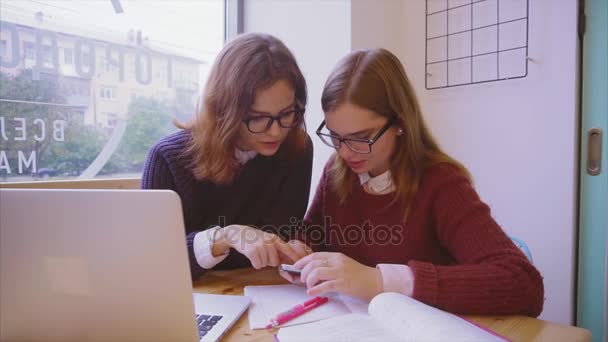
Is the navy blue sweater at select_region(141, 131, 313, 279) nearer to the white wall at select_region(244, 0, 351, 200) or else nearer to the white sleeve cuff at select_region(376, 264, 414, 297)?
the white sleeve cuff at select_region(376, 264, 414, 297)

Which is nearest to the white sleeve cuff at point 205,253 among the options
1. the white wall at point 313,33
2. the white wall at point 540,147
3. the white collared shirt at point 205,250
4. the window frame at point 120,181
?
the white collared shirt at point 205,250

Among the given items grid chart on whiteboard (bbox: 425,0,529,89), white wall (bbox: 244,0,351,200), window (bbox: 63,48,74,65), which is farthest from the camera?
white wall (bbox: 244,0,351,200)

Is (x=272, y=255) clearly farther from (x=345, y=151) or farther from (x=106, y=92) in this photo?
(x=106, y=92)

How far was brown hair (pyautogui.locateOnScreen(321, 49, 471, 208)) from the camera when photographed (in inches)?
35.6

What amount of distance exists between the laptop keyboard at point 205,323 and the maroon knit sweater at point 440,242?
1.13 feet

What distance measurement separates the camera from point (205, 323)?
0.60 meters

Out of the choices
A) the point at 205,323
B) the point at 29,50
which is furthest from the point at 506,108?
the point at 29,50

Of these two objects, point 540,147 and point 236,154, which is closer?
point 236,154

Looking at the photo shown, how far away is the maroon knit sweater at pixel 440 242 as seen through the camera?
26.2 inches

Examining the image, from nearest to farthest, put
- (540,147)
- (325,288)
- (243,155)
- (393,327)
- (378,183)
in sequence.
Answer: (393,327) → (325,288) → (378,183) → (243,155) → (540,147)

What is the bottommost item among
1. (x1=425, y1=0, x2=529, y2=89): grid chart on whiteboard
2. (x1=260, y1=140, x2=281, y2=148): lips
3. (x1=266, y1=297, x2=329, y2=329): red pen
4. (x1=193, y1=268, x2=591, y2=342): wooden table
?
(x1=193, y1=268, x2=591, y2=342): wooden table

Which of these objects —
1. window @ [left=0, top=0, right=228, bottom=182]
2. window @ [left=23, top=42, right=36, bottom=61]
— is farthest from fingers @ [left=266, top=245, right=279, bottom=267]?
window @ [left=23, top=42, right=36, bottom=61]

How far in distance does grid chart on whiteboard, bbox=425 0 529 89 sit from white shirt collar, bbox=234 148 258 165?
3.74 feet

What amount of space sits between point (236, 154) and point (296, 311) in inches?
23.2
